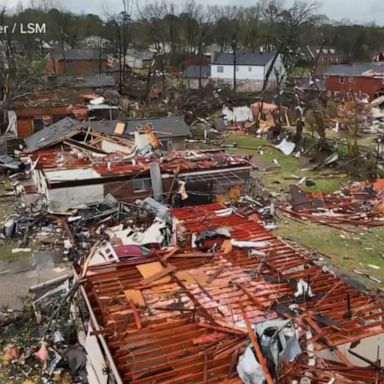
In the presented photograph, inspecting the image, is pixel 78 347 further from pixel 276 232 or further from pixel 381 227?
pixel 381 227

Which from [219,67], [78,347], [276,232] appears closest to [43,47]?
[219,67]

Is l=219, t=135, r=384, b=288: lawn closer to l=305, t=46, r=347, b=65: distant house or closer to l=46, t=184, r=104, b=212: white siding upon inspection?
l=46, t=184, r=104, b=212: white siding

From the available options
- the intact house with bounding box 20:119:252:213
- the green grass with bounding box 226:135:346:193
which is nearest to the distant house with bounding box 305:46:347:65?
the green grass with bounding box 226:135:346:193

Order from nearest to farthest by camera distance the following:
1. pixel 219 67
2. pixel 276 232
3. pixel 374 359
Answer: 1. pixel 374 359
2. pixel 276 232
3. pixel 219 67

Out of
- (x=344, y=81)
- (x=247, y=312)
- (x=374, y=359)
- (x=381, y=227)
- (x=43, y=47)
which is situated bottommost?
(x=381, y=227)

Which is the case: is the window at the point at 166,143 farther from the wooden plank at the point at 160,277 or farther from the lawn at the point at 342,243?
the wooden plank at the point at 160,277

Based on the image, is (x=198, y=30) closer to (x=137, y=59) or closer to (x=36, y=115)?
(x=137, y=59)
